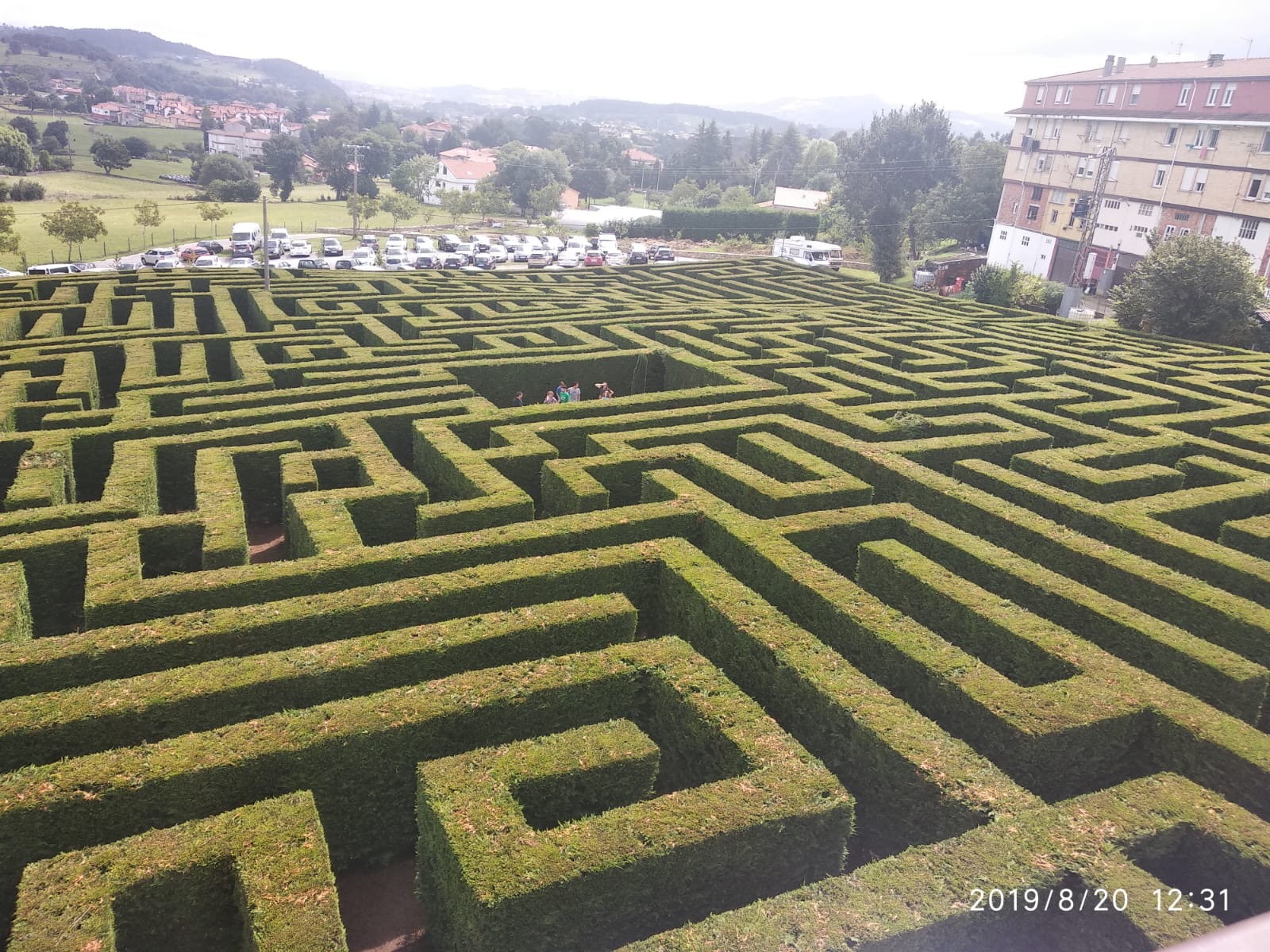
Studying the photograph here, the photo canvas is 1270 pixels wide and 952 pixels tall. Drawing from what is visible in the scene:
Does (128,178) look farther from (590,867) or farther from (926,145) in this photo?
(590,867)

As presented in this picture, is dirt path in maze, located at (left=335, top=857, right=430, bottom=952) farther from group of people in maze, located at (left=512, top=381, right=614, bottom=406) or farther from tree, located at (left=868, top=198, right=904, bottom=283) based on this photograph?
tree, located at (left=868, top=198, right=904, bottom=283)

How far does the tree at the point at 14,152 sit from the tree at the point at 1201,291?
11679 centimetres

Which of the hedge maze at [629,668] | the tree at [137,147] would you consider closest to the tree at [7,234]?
the hedge maze at [629,668]

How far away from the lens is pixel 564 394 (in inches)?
963

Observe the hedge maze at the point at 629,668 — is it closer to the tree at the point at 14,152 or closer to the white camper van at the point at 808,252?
the white camper van at the point at 808,252

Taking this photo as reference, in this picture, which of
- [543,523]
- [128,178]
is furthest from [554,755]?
[128,178]

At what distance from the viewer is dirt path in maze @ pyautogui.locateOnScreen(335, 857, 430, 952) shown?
30.3 feet

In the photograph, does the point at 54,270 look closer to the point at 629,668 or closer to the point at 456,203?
the point at 629,668

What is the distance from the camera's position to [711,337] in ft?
102

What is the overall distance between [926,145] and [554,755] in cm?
10604

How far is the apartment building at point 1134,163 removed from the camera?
5209 centimetres

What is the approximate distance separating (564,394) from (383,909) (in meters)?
16.7

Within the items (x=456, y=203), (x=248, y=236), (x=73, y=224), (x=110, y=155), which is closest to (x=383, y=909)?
(x=73, y=224)
